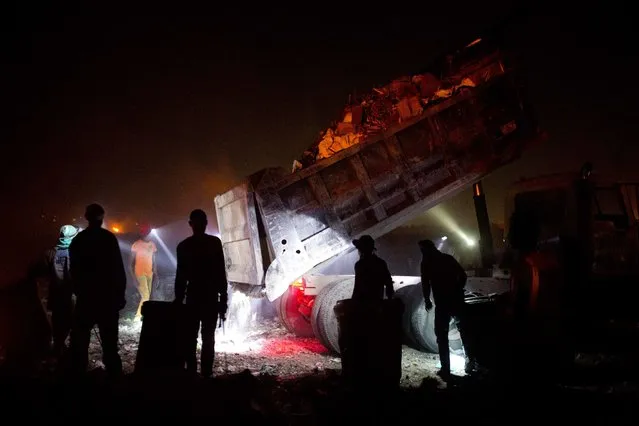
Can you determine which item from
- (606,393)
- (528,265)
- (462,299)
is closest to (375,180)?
(462,299)

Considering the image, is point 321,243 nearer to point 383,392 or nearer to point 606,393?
point 383,392

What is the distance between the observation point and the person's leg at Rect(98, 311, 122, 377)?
13.0ft

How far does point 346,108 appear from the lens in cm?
695

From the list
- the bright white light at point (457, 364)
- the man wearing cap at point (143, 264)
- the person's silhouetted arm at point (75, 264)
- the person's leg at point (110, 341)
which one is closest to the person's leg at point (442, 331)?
the bright white light at point (457, 364)

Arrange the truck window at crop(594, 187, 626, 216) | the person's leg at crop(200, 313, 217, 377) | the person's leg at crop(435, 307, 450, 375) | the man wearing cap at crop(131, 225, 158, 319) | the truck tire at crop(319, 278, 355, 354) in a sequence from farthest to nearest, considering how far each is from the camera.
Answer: the man wearing cap at crop(131, 225, 158, 319) < the truck tire at crop(319, 278, 355, 354) < the truck window at crop(594, 187, 626, 216) < the person's leg at crop(435, 307, 450, 375) < the person's leg at crop(200, 313, 217, 377)

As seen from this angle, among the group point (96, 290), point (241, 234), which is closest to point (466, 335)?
point (241, 234)

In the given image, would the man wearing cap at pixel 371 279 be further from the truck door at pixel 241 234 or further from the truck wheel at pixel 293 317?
the truck wheel at pixel 293 317

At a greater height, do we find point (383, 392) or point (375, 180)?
point (375, 180)

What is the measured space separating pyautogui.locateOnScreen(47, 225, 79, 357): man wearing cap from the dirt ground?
60cm

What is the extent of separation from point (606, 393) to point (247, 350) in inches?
189

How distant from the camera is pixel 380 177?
631 cm

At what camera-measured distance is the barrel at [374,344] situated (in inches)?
167

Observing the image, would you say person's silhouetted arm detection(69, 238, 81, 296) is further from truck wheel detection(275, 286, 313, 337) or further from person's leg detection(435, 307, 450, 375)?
truck wheel detection(275, 286, 313, 337)

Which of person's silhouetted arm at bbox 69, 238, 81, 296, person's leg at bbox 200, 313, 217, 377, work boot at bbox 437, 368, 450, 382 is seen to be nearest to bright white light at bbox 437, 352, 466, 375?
work boot at bbox 437, 368, 450, 382
